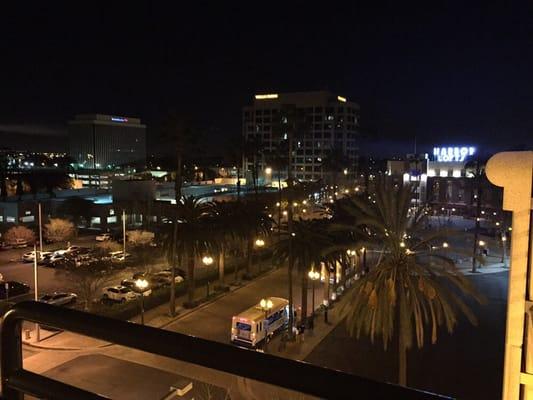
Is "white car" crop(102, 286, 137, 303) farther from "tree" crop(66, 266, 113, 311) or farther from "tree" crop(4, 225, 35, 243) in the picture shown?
"tree" crop(4, 225, 35, 243)

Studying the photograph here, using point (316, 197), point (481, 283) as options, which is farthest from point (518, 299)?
point (316, 197)

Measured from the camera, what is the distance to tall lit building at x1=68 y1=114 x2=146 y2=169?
18588 cm

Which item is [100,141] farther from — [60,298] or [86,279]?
[86,279]

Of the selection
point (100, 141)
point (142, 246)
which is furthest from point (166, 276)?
point (100, 141)

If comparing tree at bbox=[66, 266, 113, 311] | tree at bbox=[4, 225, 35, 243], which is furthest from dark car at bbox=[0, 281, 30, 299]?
tree at bbox=[4, 225, 35, 243]

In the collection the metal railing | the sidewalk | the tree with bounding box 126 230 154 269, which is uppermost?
the metal railing

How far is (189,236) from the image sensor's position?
92.2 ft

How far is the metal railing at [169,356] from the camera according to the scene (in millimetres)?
1315

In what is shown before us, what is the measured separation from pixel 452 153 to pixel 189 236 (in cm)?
8012

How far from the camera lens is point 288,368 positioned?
139 centimetres

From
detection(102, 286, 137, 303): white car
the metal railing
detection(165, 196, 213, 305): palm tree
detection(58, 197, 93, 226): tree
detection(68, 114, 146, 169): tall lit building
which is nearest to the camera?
the metal railing

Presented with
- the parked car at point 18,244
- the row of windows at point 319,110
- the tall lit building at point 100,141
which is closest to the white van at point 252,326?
the parked car at point 18,244

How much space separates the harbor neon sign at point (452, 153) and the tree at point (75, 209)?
232 feet

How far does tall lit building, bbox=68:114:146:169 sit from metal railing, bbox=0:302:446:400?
184 m
